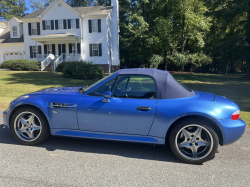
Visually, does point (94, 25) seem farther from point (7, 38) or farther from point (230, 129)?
point (230, 129)

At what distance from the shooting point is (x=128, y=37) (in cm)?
3350

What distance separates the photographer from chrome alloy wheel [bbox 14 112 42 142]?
4152 mm

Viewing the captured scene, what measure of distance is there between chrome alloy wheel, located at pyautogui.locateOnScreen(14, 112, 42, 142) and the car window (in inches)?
64.0

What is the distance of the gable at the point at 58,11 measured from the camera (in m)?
26.4

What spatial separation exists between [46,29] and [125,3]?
13.1 metres

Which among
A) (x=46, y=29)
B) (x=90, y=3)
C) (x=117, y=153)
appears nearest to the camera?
(x=117, y=153)

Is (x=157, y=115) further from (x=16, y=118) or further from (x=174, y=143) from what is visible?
(x=16, y=118)

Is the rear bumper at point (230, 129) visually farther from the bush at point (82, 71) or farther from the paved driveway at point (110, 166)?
the bush at point (82, 71)

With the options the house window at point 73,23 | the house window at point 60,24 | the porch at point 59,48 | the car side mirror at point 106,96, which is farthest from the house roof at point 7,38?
the car side mirror at point 106,96

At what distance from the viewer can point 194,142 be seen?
3643 mm

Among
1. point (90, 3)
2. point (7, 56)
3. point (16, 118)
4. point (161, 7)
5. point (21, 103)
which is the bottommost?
point (16, 118)

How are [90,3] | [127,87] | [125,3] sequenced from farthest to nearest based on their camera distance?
1. [90,3]
2. [125,3]
3. [127,87]

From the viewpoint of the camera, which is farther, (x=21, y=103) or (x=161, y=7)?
(x=161, y=7)

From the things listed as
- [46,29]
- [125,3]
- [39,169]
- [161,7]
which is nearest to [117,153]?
[39,169]
